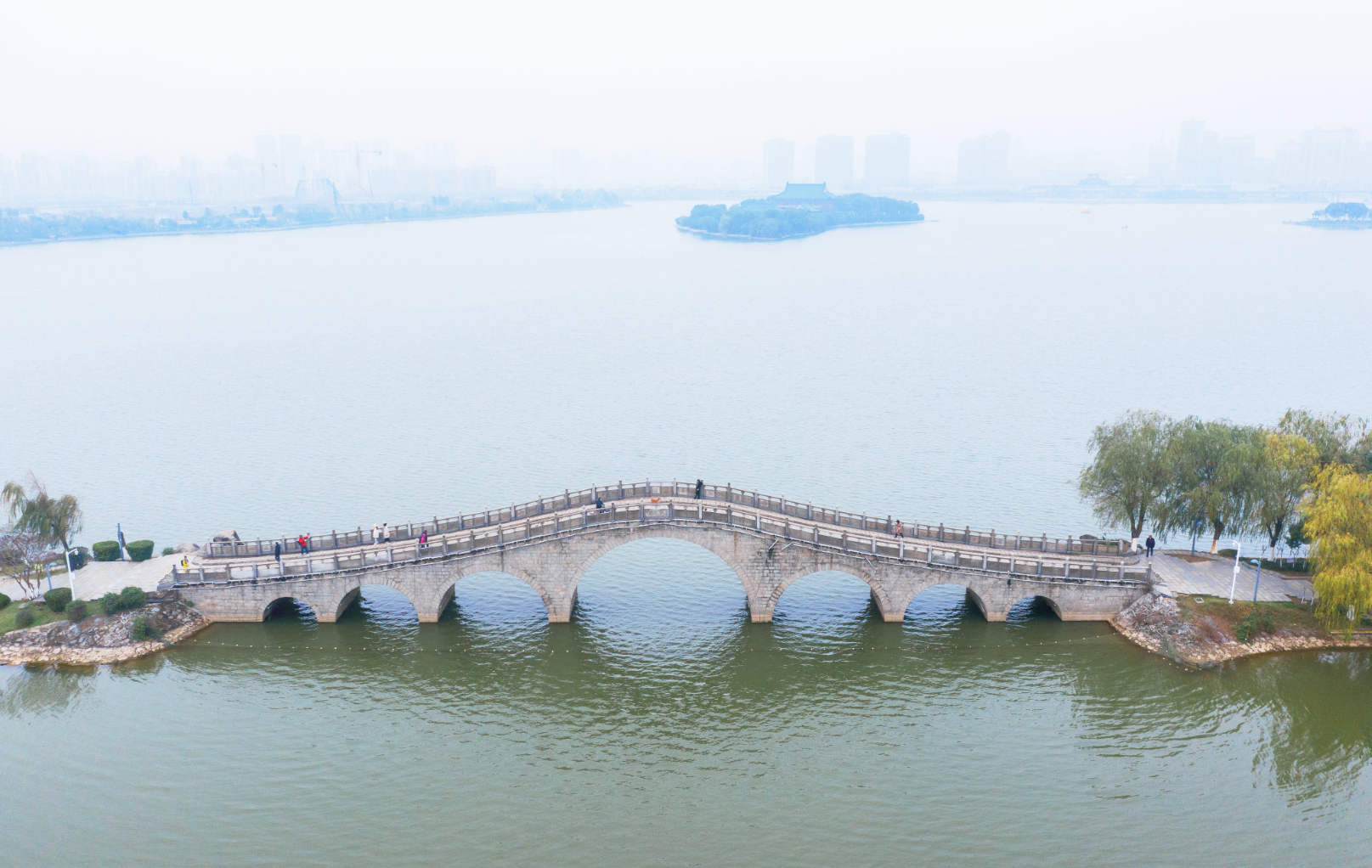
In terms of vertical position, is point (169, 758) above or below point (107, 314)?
below

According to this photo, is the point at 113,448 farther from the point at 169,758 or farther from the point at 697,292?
the point at 697,292

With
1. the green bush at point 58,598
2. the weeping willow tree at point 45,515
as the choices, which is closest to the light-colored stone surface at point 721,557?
the green bush at point 58,598

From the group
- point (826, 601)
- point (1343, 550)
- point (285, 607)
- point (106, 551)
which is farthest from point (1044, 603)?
point (106, 551)

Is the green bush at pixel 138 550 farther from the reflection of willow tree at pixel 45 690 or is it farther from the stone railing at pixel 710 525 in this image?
the reflection of willow tree at pixel 45 690

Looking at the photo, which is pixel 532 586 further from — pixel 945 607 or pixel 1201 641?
pixel 1201 641

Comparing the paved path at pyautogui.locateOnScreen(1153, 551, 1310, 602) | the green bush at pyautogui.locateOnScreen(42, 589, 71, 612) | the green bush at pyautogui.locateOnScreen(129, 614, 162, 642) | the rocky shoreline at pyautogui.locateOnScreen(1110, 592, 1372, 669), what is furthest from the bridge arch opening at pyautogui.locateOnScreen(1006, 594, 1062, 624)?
the green bush at pyautogui.locateOnScreen(42, 589, 71, 612)

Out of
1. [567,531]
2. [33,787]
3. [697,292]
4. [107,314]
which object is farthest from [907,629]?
[107,314]

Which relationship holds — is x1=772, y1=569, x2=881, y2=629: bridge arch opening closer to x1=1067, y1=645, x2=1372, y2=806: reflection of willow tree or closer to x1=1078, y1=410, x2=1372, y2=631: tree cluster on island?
x1=1067, y1=645, x2=1372, y2=806: reflection of willow tree
